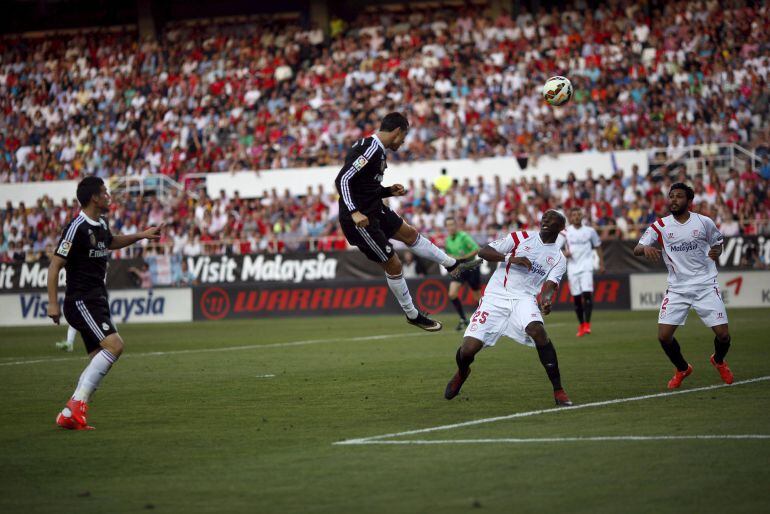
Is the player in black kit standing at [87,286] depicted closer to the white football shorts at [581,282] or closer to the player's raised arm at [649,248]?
the player's raised arm at [649,248]

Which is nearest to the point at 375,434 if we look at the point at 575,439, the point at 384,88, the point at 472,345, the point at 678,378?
the point at 575,439

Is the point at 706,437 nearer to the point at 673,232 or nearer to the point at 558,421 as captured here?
the point at 558,421

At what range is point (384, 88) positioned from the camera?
38.6 metres

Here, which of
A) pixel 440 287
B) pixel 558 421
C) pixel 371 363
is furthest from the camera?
pixel 440 287

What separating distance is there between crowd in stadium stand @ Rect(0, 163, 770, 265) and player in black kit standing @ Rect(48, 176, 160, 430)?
21.0 metres

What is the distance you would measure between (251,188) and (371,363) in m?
21.6

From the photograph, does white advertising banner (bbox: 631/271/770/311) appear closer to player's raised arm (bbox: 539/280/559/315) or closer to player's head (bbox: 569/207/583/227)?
player's head (bbox: 569/207/583/227)

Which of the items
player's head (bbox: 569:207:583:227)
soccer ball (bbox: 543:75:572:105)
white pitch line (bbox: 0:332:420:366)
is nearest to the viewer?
soccer ball (bbox: 543:75:572:105)

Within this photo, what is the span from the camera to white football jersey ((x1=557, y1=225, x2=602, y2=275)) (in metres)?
22.5

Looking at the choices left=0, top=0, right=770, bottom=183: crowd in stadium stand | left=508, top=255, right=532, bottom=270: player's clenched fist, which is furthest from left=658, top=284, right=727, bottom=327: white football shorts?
left=0, top=0, right=770, bottom=183: crowd in stadium stand

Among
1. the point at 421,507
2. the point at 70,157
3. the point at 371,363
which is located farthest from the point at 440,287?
the point at 421,507

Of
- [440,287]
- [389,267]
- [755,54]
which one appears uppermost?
[755,54]

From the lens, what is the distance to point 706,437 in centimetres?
916

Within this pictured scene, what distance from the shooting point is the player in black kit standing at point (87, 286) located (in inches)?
423
